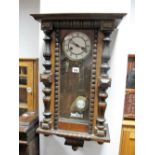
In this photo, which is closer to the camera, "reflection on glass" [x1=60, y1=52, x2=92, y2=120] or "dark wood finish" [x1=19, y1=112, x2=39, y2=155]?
"reflection on glass" [x1=60, y1=52, x2=92, y2=120]

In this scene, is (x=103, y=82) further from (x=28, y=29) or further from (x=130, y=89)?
(x=28, y=29)

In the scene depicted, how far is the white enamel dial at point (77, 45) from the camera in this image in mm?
1083

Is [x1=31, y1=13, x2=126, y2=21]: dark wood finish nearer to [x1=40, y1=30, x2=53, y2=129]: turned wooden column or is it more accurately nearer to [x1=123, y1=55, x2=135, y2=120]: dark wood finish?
[x1=40, y1=30, x2=53, y2=129]: turned wooden column

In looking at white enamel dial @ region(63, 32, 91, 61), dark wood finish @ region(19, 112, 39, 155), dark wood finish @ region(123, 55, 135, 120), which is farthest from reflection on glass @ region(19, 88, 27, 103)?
dark wood finish @ region(123, 55, 135, 120)

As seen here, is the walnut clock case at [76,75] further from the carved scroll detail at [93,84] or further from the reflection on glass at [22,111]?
the reflection on glass at [22,111]

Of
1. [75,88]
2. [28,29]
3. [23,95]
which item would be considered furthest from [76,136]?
[28,29]

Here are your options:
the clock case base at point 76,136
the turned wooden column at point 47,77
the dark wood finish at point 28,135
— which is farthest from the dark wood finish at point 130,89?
the dark wood finish at point 28,135

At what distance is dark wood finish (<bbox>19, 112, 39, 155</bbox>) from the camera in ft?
4.14

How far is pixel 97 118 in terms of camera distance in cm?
111

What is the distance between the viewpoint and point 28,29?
5.24 ft

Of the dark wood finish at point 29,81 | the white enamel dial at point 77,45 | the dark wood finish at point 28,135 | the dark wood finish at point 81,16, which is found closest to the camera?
the dark wood finish at point 81,16

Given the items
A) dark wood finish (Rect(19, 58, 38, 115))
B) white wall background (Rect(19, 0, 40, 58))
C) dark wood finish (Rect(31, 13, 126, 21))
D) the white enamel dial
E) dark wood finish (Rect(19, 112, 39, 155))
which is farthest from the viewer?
white wall background (Rect(19, 0, 40, 58))
